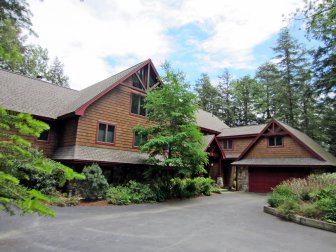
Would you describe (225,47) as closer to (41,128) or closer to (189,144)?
(189,144)

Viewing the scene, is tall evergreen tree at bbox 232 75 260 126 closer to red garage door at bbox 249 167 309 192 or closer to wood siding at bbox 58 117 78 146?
red garage door at bbox 249 167 309 192

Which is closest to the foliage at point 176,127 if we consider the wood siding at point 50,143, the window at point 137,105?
the window at point 137,105

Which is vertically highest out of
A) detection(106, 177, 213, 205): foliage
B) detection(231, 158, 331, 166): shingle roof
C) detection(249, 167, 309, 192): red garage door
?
detection(231, 158, 331, 166): shingle roof

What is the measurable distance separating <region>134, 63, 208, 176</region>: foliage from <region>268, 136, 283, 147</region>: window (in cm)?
1005

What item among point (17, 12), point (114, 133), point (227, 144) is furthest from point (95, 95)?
point (227, 144)

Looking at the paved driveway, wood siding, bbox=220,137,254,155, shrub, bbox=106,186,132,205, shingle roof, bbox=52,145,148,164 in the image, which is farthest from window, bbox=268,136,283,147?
shrub, bbox=106,186,132,205

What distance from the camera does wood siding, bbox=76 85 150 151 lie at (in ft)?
53.9

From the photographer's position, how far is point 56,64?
41.5 m

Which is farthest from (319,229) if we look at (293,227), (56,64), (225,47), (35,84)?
(56,64)

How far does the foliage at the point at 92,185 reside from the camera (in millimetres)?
13680

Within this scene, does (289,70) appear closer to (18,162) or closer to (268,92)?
(268,92)

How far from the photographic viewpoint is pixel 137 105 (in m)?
20.0

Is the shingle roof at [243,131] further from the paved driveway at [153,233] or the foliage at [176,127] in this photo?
the paved driveway at [153,233]

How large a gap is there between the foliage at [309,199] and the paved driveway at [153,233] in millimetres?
959
